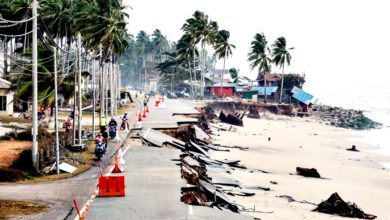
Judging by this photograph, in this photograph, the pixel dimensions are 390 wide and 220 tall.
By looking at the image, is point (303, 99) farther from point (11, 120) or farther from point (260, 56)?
point (11, 120)

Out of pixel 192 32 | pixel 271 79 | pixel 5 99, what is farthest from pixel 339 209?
pixel 271 79

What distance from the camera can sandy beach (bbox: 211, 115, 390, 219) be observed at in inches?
971

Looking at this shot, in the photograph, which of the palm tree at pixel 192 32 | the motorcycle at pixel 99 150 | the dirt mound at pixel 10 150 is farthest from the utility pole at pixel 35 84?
the palm tree at pixel 192 32

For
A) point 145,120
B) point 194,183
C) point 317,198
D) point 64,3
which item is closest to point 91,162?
point 194,183

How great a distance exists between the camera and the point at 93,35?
1641 inches

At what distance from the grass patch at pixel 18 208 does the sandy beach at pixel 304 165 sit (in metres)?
8.79

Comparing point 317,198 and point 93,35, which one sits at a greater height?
point 93,35

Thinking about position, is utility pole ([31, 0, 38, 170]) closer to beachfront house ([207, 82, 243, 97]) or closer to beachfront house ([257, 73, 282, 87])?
beachfront house ([257, 73, 282, 87])

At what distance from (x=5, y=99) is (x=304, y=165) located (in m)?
31.1

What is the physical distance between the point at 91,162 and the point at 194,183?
786 centimetres

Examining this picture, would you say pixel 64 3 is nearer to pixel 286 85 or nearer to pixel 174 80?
pixel 286 85

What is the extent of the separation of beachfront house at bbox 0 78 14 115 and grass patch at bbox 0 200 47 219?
3499 cm

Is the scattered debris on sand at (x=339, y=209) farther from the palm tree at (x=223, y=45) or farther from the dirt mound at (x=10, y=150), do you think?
the palm tree at (x=223, y=45)

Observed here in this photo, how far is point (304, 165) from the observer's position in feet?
133
